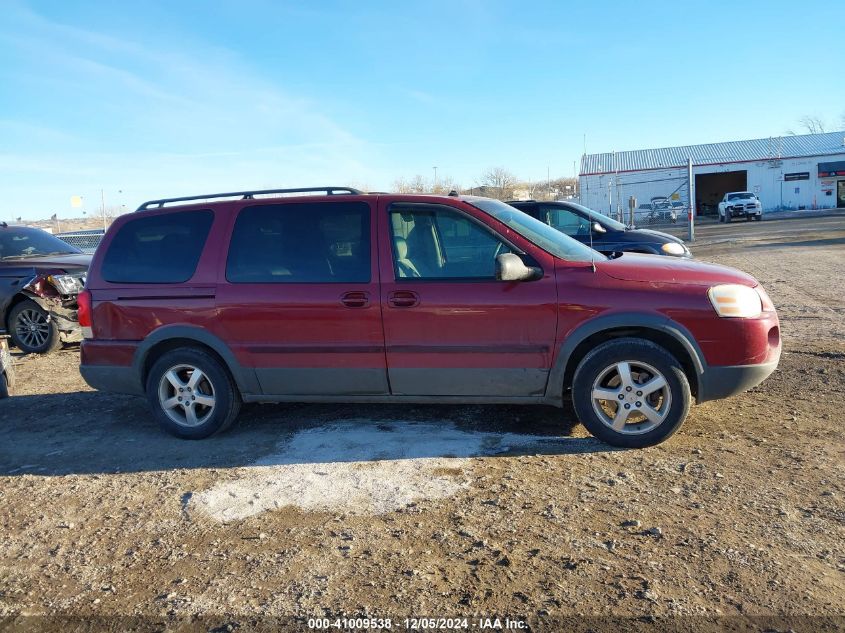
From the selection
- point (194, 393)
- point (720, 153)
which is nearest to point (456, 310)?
point (194, 393)

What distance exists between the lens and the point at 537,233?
5047 millimetres

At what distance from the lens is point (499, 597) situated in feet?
9.83

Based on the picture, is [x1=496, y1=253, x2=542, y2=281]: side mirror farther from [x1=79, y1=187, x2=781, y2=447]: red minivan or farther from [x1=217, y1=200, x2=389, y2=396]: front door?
[x1=217, y1=200, x2=389, y2=396]: front door

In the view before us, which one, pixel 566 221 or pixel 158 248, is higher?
pixel 566 221

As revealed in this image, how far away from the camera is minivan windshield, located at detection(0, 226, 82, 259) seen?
988 cm

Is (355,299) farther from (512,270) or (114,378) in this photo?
(114,378)

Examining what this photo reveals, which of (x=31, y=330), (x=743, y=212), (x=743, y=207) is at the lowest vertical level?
(x=31, y=330)

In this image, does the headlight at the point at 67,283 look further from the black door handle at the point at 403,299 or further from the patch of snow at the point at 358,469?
the black door handle at the point at 403,299

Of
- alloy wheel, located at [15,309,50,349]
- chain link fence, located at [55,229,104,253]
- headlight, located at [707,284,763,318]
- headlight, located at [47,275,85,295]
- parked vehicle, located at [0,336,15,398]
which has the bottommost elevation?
parked vehicle, located at [0,336,15,398]

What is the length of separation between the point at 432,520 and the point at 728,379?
2.23 m

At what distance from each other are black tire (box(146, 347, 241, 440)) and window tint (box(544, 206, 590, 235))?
7.20 meters

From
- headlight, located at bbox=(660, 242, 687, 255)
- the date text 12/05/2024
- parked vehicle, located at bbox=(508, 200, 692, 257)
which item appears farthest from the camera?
parked vehicle, located at bbox=(508, 200, 692, 257)

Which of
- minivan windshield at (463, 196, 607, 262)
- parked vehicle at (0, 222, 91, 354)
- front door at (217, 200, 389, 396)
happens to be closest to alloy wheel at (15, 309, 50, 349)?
parked vehicle at (0, 222, 91, 354)

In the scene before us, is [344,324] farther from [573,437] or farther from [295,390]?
[573,437]
